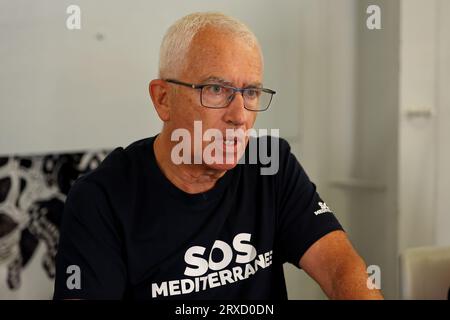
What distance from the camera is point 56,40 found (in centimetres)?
131

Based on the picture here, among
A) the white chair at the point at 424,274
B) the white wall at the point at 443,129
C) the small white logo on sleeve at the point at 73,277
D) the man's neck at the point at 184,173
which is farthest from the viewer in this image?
the white wall at the point at 443,129

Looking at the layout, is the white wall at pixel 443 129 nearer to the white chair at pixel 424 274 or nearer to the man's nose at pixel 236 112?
the white chair at pixel 424 274

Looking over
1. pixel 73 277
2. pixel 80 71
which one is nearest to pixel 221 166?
pixel 73 277

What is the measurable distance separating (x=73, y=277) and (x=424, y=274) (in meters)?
0.73

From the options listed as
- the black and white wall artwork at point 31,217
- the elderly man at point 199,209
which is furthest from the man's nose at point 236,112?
the black and white wall artwork at point 31,217

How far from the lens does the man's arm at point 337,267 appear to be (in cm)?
84

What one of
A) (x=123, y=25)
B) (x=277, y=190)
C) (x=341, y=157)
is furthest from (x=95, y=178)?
(x=341, y=157)

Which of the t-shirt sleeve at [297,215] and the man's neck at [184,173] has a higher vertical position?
the man's neck at [184,173]

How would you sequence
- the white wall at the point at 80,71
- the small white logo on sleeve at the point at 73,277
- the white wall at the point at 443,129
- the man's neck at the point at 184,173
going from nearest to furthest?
1. the small white logo on sleeve at the point at 73,277
2. the man's neck at the point at 184,173
3. the white wall at the point at 80,71
4. the white wall at the point at 443,129

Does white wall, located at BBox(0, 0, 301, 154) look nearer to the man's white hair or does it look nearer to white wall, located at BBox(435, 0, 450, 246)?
the man's white hair

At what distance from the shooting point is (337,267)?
0.89 metres

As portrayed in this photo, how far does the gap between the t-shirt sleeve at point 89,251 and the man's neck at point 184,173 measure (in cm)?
12

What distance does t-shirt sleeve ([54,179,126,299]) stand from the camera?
2.51 feet
